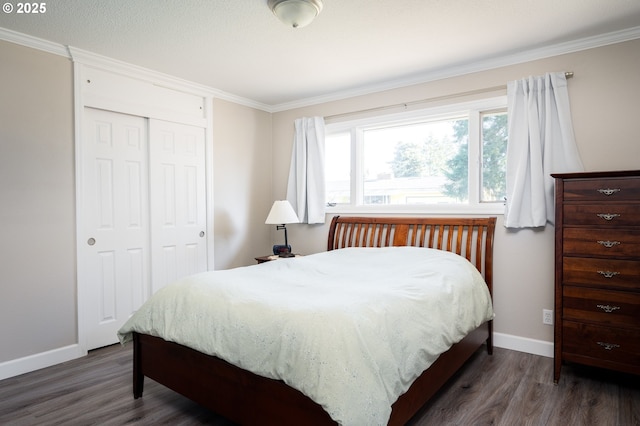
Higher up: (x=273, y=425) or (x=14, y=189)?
(x=14, y=189)

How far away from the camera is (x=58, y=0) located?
223 cm

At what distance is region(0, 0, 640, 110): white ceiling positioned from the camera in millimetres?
2322

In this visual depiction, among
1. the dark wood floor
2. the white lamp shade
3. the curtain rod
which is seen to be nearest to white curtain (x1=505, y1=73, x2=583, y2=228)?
the curtain rod

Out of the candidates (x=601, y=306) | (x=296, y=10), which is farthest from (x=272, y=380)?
(x=601, y=306)

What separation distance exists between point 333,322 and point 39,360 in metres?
2.64

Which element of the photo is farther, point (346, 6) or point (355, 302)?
point (346, 6)

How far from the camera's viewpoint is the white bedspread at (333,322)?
1423 mm

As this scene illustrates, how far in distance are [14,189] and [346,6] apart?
272cm

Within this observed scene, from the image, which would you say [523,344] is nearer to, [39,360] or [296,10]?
[296,10]

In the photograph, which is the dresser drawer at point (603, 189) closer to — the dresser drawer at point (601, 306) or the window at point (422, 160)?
the dresser drawer at point (601, 306)

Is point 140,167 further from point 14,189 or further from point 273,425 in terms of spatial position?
point 273,425

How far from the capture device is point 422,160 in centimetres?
372

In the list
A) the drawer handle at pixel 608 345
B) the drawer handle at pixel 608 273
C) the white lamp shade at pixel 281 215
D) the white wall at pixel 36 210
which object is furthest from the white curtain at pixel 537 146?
the white wall at pixel 36 210

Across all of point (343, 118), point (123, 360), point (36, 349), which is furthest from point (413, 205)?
point (36, 349)
